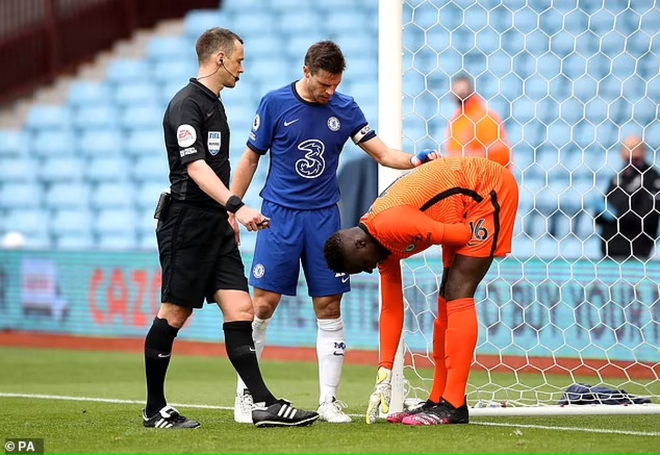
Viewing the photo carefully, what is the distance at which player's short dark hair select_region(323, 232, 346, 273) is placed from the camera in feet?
19.1

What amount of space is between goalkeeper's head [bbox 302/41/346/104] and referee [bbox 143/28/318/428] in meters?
0.38

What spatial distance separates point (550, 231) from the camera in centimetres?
1214

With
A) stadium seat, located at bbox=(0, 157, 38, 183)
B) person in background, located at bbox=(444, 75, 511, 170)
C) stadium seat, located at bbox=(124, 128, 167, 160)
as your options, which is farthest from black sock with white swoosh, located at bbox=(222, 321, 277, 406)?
stadium seat, located at bbox=(0, 157, 38, 183)

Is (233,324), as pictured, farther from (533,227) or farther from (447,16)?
(447,16)

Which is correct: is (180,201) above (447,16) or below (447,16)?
below

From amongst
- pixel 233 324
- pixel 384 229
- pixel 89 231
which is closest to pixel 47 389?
pixel 233 324

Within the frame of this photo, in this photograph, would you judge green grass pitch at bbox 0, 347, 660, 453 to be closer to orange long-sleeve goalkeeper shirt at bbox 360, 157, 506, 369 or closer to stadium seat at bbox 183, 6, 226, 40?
orange long-sleeve goalkeeper shirt at bbox 360, 157, 506, 369

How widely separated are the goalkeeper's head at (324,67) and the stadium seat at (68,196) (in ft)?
33.2

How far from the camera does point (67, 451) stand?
506cm

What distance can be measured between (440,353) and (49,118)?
39.1 feet

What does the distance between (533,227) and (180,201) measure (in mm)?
6840

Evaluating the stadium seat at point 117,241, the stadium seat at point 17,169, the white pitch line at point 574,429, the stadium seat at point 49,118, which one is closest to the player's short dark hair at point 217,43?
the white pitch line at point 574,429

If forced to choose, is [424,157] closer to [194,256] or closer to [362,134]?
[362,134]

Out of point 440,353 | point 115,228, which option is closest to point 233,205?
point 440,353
